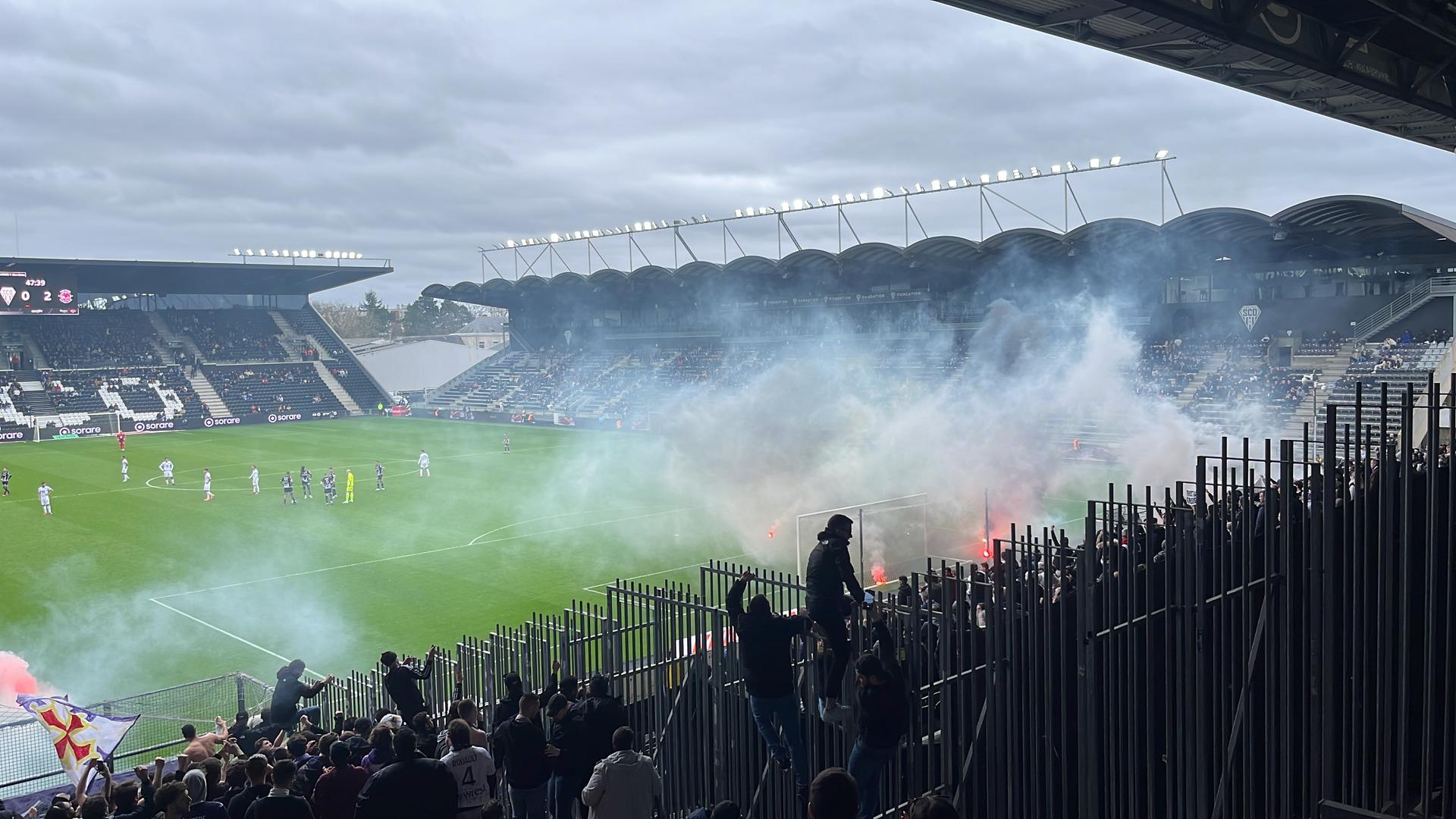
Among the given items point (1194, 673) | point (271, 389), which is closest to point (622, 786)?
A: point (1194, 673)

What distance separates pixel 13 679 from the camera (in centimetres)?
1706

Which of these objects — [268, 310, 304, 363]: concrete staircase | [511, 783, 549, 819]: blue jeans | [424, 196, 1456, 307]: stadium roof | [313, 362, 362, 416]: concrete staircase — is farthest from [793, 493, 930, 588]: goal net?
[268, 310, 304, 363]: concrete staircase

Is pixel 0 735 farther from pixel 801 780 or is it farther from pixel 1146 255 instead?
pixel 1146 255

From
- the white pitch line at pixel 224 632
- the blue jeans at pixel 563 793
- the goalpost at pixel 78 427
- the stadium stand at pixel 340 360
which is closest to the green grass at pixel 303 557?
the white pitch line at pixel 224 632

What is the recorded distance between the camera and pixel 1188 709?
6020 mm

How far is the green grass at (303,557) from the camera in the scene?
2006cm

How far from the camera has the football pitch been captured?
2005cm

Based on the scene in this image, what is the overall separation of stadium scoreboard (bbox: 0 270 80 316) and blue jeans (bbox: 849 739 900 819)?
2893 inches

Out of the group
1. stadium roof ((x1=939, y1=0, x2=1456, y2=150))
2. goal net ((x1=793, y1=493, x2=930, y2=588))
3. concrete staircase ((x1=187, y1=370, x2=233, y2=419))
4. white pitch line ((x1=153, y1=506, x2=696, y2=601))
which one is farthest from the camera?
concrete staircase ((x1=187, y1=370, x2=233, y2=419))

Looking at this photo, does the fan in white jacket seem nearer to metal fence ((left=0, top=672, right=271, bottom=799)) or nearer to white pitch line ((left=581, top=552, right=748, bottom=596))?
metal fence ((left=0, top=672, right=271, bottom=799))

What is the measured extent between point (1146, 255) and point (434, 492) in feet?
100

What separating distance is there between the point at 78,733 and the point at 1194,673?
9.81 meters

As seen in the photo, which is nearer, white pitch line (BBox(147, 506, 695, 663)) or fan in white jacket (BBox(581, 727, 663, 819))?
fan in white jacket (BBox(581, 727, 663, 819))

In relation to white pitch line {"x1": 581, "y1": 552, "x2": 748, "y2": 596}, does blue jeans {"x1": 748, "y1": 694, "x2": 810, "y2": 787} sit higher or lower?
higher
